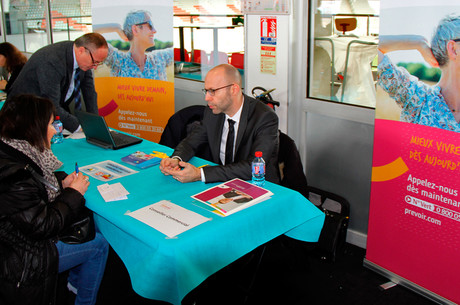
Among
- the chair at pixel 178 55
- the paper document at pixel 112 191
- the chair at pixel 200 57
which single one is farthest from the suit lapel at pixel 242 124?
the chair at pixel 178 55

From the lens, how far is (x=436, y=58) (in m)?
2.46

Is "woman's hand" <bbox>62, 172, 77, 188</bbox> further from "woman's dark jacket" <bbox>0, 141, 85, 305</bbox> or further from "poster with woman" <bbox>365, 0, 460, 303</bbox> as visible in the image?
"poster with woman" <bbox>365, 0, 460, 303</bbox>

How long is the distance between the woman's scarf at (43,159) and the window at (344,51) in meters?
2.09

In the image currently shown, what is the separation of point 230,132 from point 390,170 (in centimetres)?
99

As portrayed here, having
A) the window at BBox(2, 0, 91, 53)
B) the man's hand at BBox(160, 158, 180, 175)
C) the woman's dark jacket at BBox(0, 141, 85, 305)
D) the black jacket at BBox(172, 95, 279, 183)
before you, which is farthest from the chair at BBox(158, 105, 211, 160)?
the window at BBox(2, 0, 91, 53)

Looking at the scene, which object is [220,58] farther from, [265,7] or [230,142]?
[230,142]

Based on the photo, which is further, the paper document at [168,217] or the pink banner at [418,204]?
the pink banner at [418,204]

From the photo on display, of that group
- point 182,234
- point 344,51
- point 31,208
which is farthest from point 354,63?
point 31,208

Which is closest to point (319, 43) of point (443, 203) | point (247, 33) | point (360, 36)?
point (360, 36)

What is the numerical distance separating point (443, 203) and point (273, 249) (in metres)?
1.27

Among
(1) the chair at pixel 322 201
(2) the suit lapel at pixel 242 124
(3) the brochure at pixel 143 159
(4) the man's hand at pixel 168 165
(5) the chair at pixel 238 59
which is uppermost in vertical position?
(5) the chair at pixel 238 59

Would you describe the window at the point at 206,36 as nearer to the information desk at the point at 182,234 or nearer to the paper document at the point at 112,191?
the information desk at the point at 182,234

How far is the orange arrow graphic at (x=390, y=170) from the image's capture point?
2.75 metres

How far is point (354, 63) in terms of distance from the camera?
3.49 meters
